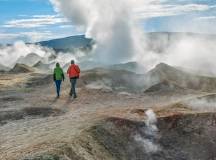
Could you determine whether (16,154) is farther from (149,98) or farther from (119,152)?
(149,98)

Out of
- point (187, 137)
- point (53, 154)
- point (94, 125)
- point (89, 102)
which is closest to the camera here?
point (53, 154)

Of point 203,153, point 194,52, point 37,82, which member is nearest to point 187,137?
point 203,153

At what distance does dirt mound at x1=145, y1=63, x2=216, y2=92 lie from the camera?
6188 centimetres

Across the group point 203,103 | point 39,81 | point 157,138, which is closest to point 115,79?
point 39,81

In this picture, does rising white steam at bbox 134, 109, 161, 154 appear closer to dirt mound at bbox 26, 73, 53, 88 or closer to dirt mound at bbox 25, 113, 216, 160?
dirt mound at bbox 25, 113, 216, 160

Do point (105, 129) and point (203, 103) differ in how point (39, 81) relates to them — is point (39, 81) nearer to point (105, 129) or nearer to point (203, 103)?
point (203, 103)

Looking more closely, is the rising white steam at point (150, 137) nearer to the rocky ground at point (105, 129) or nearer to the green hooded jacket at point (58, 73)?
the rocky ground at point (105, 129)

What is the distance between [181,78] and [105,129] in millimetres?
39776

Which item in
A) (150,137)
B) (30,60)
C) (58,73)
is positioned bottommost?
(30,60)

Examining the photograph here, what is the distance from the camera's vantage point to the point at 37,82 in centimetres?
5709

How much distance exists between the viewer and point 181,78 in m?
65.1

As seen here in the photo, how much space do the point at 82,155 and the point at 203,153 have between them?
8347mm

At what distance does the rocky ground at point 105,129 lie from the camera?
22125 mm

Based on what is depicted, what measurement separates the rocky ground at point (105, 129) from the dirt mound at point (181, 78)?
25.2m
